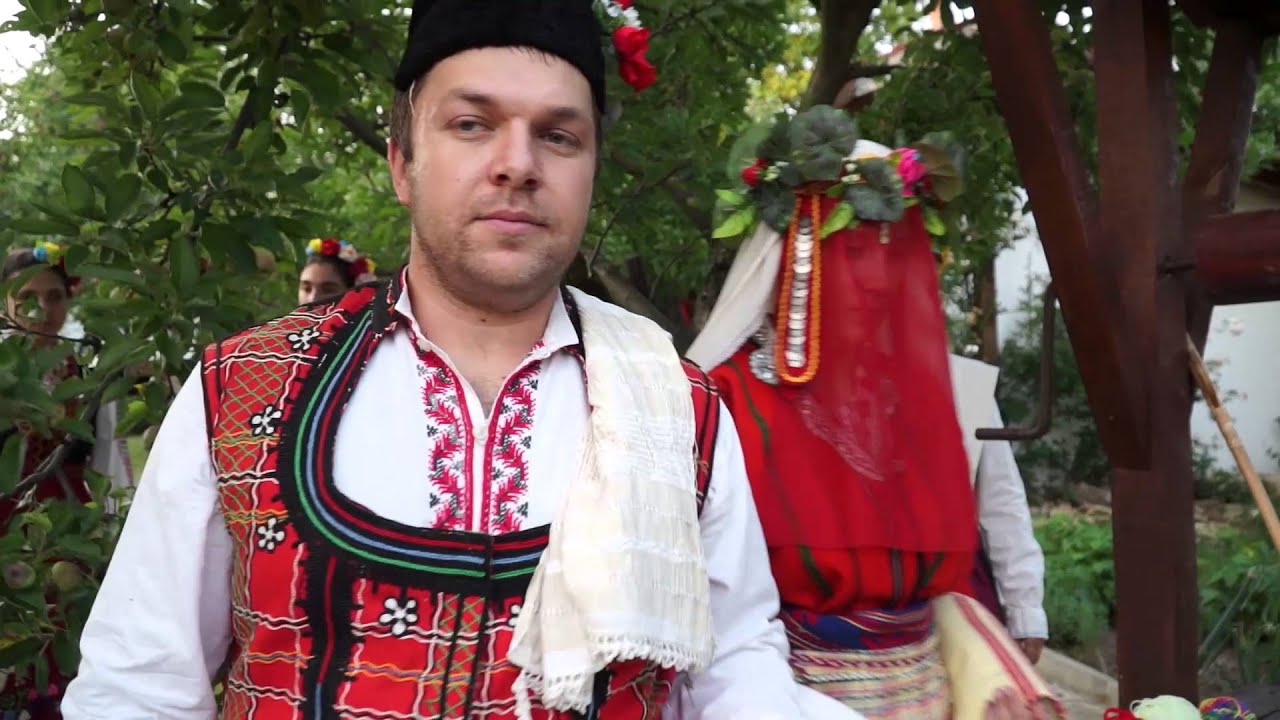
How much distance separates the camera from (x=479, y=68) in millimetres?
1577

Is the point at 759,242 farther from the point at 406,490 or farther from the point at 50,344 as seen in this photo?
the point at 50,344

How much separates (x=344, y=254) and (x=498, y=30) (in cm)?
322

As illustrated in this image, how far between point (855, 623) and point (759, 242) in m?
0.85

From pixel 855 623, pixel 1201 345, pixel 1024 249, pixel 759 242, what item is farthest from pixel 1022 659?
pixel 1024 249

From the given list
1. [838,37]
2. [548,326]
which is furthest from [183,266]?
[838,37]

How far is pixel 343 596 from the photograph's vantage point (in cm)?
143

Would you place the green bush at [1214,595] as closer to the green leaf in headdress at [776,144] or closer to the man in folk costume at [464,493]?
the green leaf in headdress at [776,144]

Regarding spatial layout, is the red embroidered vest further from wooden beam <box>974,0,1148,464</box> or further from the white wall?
the white wall

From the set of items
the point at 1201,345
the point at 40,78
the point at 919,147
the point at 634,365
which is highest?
the point at 40,78

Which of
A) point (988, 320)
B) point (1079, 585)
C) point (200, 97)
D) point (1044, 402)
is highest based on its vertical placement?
point (988, 320)

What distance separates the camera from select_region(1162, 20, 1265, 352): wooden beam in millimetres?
3162

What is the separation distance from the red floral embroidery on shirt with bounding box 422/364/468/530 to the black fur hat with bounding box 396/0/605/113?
17.6 inches

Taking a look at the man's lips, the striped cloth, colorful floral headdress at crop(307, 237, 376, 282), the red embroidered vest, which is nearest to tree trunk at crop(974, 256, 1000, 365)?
colorful floral headdress at crop(307, 237, 376, 282)

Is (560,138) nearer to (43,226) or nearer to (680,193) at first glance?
(43,226)
